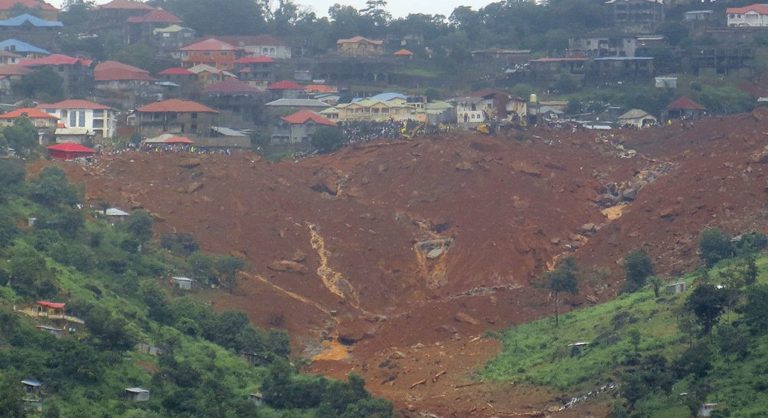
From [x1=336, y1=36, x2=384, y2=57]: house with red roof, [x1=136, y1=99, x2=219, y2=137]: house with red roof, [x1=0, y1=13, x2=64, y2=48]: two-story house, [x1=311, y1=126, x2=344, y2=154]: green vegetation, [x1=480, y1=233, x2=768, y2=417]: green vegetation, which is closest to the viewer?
[x1=480, y1=233, x2=768, y2=417]: green vegetation

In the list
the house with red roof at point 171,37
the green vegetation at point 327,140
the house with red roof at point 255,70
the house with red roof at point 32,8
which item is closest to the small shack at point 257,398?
the green vegetation at point 327,140

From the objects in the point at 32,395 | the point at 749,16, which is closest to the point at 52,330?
the point at 32,395

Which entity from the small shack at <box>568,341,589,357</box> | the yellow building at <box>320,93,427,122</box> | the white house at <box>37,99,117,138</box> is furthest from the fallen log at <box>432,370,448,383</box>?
the yellow building at <box>320,93,427,122</box>

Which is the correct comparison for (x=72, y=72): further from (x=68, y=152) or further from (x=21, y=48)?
(x=68, y=152)

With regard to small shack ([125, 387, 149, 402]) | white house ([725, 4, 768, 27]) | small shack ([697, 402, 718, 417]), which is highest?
white house ([725, 4, 768, 27])

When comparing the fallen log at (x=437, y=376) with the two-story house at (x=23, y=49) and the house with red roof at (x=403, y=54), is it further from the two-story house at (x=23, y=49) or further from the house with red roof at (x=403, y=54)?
the house with red roof at (x=403, y=54)

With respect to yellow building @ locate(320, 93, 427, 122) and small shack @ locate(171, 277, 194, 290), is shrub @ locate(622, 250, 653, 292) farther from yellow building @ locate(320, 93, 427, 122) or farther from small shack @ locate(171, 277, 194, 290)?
yellow building @ locate(320, 93, 427, 122)
